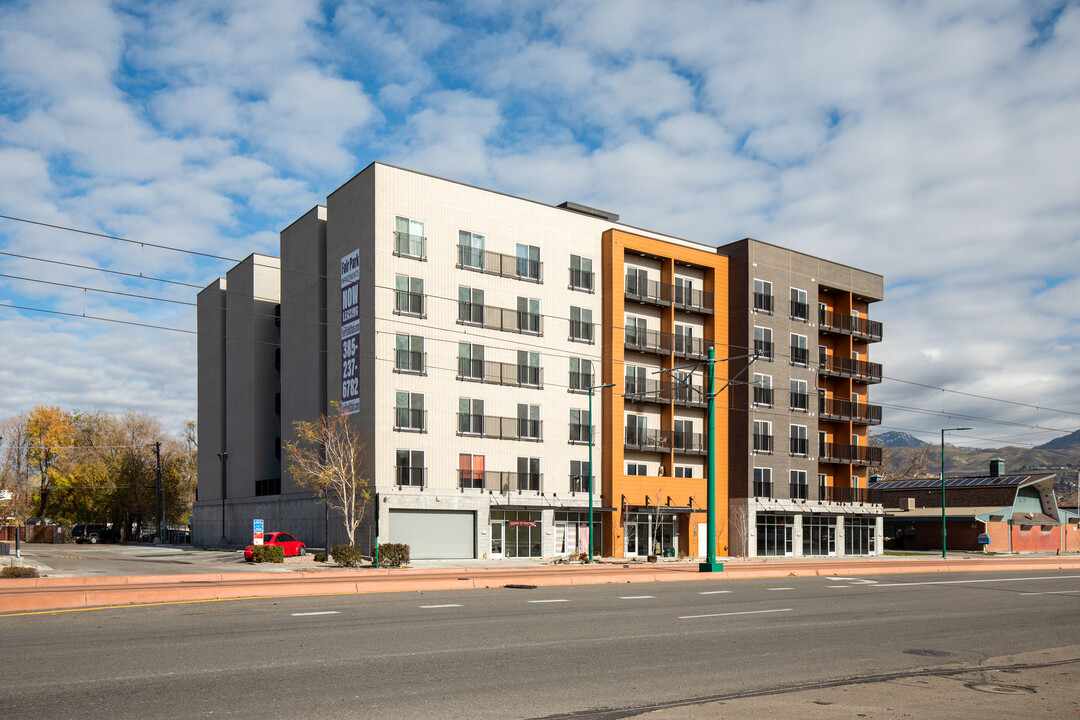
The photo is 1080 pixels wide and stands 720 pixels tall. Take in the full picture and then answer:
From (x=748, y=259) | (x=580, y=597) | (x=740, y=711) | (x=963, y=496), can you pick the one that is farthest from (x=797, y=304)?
(x=740, y=711)

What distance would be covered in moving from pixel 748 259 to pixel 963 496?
1513 inches

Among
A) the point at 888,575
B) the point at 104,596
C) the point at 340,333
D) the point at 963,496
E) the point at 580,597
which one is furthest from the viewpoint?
the point at 963,496

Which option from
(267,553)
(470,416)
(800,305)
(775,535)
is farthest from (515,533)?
(800,305)

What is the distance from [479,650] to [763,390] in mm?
53680

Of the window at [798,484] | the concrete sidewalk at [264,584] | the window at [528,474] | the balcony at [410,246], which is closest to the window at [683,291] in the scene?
the window at [798,484]

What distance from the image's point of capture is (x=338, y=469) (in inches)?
1844

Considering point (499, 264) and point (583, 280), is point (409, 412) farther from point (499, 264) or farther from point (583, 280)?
point (583, 280)

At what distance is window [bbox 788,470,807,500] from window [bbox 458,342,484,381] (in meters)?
25.8

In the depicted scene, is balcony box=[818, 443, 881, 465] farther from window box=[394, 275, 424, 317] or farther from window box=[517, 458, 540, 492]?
window box=[394, 275, 424, 317]

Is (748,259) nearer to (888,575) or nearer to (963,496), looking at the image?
(888,575)

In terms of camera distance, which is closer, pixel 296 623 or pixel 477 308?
pixel 296 623

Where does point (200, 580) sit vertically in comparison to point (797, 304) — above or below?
below

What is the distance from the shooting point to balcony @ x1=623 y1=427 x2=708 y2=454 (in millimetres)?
57875

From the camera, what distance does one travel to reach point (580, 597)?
2256cm
